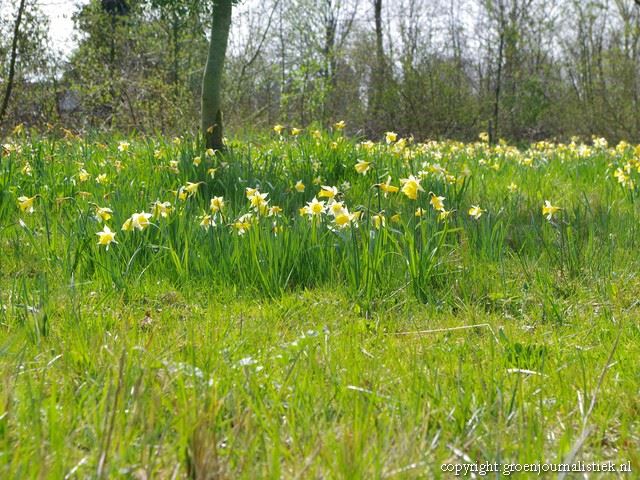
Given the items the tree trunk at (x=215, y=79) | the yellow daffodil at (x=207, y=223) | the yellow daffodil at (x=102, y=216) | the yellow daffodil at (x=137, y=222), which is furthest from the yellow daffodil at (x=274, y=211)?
the tree trunk at (x=215, y=79)

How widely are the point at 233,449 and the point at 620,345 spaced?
131 cm

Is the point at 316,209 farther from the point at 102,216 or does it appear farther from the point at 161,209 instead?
the point at 102,216

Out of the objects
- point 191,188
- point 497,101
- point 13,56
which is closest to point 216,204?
point 191,188

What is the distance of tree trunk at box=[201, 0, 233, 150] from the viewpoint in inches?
193

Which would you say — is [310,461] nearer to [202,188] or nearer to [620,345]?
[620,345]

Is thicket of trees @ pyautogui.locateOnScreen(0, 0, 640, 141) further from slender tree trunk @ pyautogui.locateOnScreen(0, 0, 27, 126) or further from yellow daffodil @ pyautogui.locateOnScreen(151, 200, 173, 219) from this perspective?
yellow daffodil @ pyautogui.locateOnScreen(151, 200, 173, 219)

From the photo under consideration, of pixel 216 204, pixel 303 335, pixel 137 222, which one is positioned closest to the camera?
pixel 303 335

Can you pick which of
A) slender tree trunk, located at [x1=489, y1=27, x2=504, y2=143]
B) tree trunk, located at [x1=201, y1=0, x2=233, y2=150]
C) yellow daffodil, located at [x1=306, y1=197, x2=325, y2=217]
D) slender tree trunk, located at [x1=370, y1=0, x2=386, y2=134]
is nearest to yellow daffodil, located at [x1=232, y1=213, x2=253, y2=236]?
yellow daffodil, located at [x1=306, y1=197, x2=325, y2=217]

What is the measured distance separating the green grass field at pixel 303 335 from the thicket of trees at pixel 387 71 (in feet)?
30.0

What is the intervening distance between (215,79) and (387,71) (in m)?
12.4

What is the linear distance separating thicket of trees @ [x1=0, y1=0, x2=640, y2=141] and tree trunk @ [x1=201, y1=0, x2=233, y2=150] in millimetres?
6782

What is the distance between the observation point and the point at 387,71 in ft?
54.3

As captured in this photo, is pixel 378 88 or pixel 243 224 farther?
pixel 378 88

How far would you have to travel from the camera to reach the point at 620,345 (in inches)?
74.7
